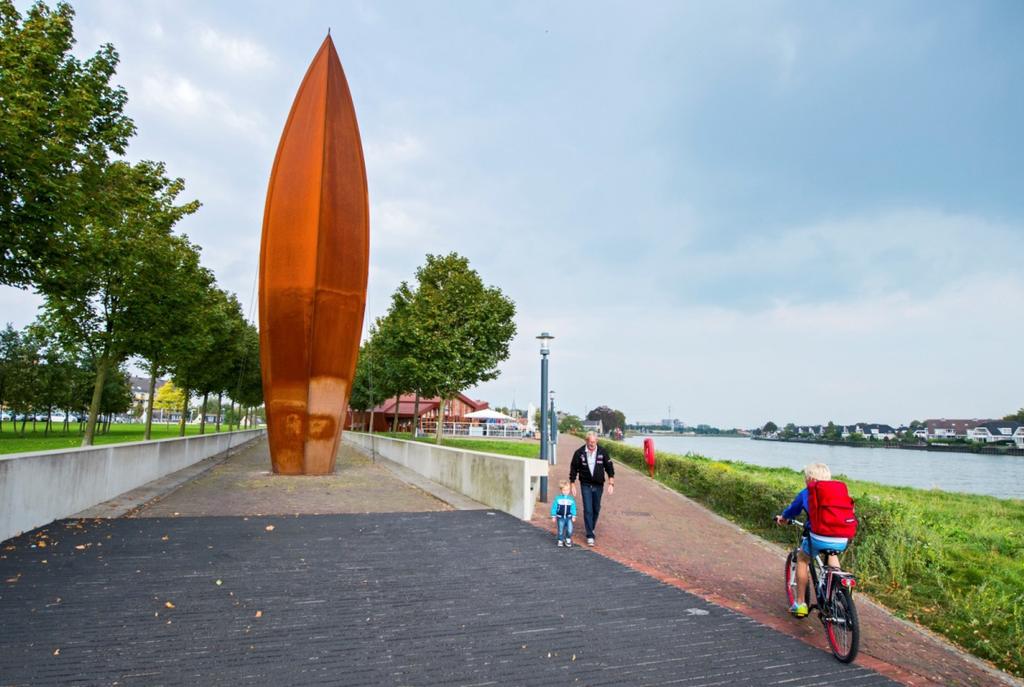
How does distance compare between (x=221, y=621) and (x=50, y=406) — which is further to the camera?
(x=50, y=406)

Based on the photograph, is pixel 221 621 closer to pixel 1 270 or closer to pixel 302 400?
pixel 1 270

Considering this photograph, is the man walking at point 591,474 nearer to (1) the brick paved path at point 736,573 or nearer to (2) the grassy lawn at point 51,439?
(1) the brick paved path at point 736,573

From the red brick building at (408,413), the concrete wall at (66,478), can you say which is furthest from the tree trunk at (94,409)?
the red brick building at (408,413)

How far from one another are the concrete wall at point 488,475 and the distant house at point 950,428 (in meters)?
128

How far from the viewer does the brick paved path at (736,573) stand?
447cm

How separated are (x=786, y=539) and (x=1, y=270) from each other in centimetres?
1289

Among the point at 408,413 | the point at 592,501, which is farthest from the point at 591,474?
the point at 408,413

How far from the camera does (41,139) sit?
8.51 m

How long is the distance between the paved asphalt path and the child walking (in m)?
0.23

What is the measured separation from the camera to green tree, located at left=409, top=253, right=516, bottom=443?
2684 cm

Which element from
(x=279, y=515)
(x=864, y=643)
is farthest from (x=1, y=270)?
(x=864, y=643)

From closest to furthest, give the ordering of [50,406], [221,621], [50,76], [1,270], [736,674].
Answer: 1. [736,674]
2. [221,621]
3. [1,270]
4. [50,76]
5. [50,406]

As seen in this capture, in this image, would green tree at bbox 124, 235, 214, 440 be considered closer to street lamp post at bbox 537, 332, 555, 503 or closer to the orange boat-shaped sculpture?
the orange boat-shaped sculpture

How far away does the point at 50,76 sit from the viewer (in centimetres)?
959
